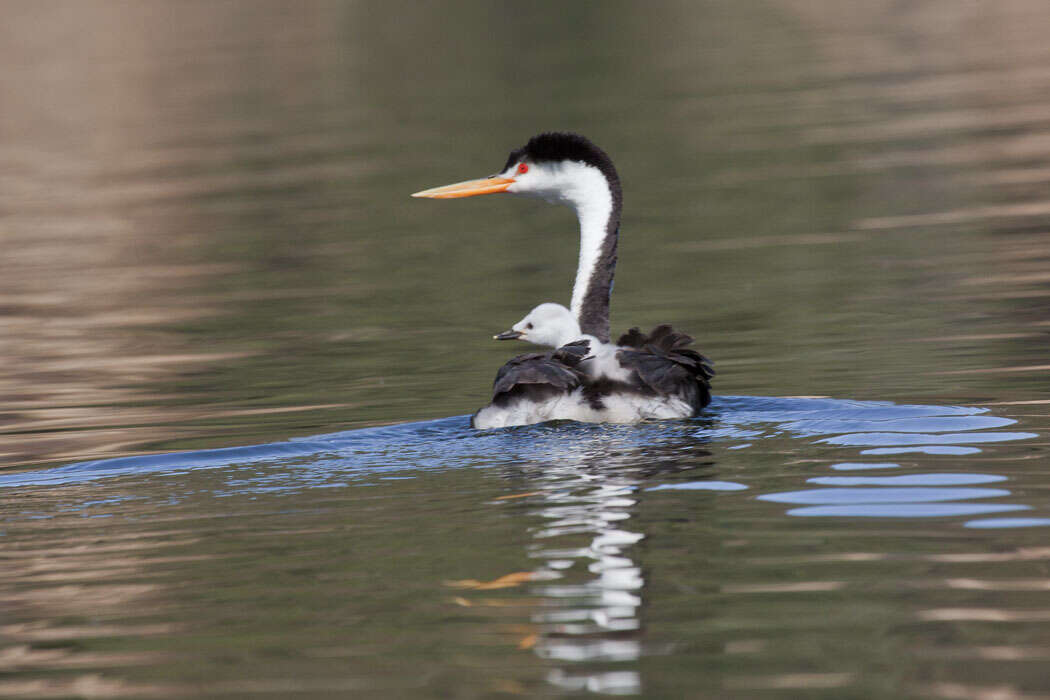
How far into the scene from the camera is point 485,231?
21797 mm

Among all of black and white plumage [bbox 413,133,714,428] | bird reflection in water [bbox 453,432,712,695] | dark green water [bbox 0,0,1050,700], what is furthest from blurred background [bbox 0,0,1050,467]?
bird reflection in water [bbox 453,432,712,695]

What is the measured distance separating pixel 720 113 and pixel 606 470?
21930 millimetres

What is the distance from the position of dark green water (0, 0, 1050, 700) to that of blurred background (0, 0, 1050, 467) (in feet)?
0.27

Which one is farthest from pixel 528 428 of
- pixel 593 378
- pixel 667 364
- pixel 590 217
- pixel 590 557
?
pixel 590 557

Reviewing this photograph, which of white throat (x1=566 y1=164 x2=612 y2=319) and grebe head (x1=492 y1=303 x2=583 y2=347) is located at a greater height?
white throat (x1=566 y1=164 x2=612 y2=319)

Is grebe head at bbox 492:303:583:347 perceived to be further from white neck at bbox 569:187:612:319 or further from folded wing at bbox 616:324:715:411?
white neck at bbox 569:187:612:319

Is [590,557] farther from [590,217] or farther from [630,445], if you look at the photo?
[590,217]

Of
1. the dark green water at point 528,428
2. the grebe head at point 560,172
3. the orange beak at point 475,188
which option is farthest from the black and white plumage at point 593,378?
the orange beak at point 475,188

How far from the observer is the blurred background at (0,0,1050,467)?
12578mm

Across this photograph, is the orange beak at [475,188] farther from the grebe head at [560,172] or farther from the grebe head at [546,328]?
the grebe head at [546,328]

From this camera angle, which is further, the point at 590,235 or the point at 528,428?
the point at 590,235

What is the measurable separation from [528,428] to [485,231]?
12108 millimetres

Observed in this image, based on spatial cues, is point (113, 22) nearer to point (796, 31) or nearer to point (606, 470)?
point (796, 31)

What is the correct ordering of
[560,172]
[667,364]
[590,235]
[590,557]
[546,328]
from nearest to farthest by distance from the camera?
[590,557], [667,364], [546,328], [590,235], [560,172]
